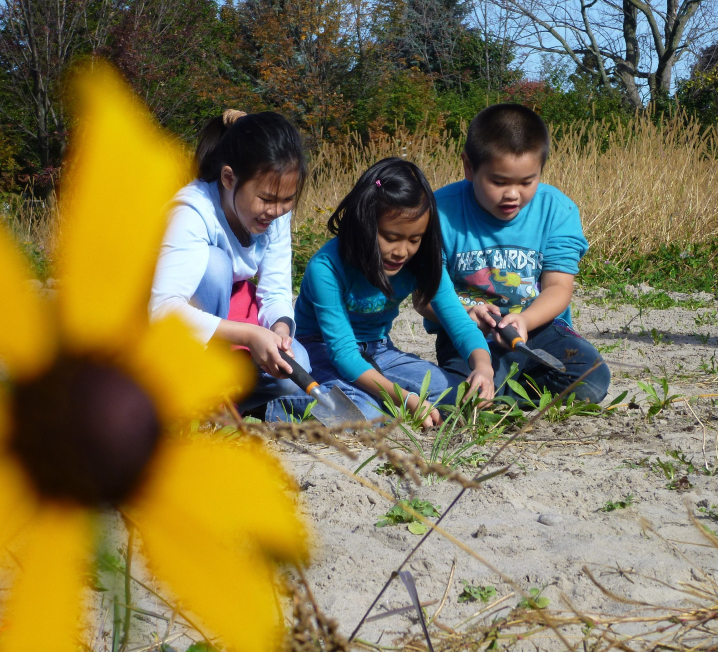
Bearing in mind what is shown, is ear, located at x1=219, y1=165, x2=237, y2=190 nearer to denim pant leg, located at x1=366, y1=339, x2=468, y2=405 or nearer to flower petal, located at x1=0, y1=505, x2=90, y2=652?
denim pant leg, located at x1=366, y1=339, x2=468, y2=405

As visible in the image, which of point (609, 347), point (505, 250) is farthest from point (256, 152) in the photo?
point (609, 347)

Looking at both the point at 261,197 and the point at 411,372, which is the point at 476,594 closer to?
the point at 261,197

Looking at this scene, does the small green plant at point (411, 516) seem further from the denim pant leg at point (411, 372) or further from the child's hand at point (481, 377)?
the denim pant leg at point (411, 372)

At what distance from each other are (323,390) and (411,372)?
62cm

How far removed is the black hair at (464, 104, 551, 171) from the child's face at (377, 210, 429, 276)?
0.61 meters

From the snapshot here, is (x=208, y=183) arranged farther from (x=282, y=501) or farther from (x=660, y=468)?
(x=282, y=501)

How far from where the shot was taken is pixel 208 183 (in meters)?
2.33

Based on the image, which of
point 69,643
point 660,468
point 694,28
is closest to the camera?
point 69,643

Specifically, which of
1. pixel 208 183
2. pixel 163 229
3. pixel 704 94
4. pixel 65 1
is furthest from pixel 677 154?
pixel 704 94

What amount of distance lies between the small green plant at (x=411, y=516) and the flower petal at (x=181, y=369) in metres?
1.14

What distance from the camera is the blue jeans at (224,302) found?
2230mm

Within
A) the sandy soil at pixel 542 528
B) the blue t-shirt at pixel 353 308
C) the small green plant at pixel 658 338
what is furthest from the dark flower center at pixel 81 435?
the small green plant at pixel 658 338

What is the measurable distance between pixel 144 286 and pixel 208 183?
6.97 ft

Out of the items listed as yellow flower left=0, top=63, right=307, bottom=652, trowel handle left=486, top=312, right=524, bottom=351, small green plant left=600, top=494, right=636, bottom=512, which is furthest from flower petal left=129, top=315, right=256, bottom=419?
trowel handle left=486, top=312, right=524, bottom=351
